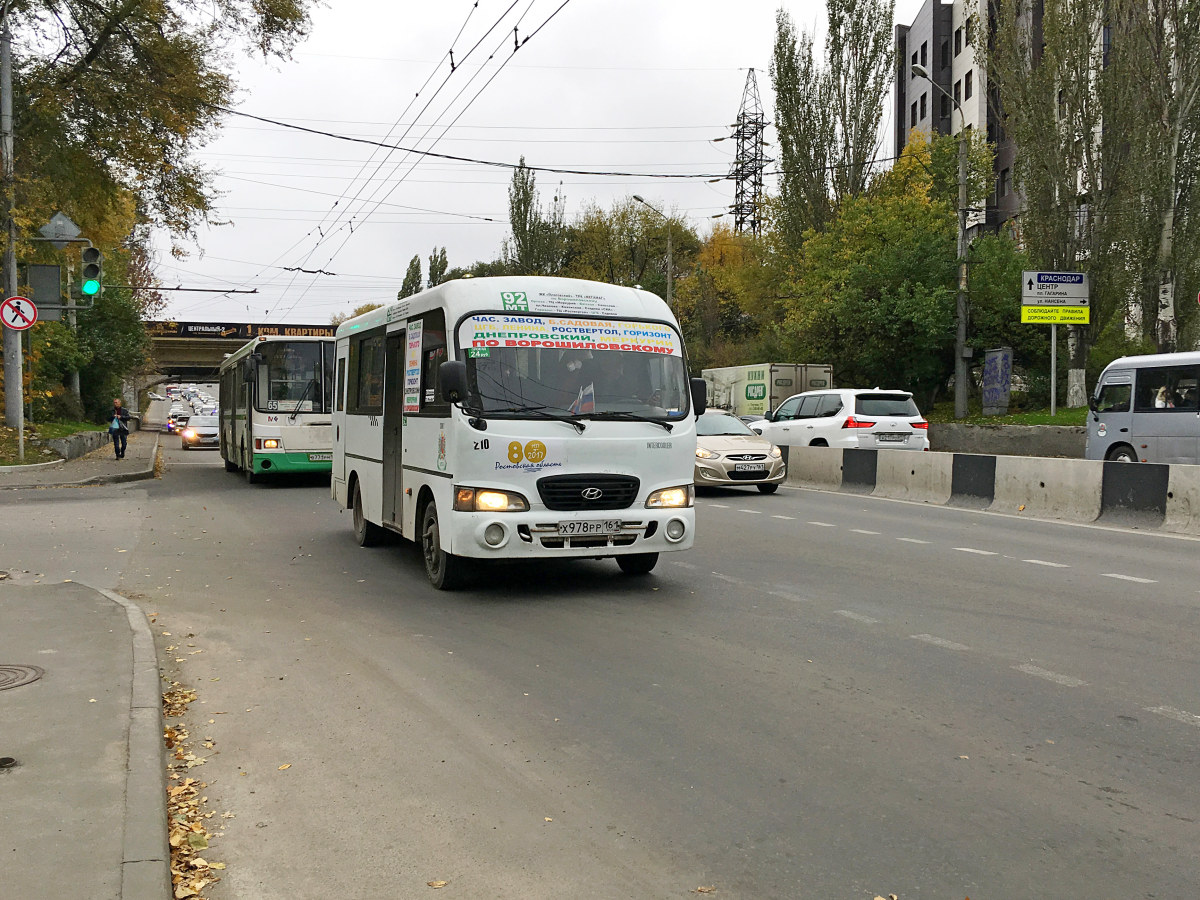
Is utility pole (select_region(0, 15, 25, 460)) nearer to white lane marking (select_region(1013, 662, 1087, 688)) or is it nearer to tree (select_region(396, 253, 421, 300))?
white lane marking (select_region(1013, 662, 1087, 688))

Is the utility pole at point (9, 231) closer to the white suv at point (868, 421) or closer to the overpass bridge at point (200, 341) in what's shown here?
the white suv at point (868, 421)

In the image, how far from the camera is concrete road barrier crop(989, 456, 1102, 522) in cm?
1552

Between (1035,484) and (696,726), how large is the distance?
41.0 ft

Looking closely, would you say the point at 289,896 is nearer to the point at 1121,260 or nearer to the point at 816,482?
the point at 816,482

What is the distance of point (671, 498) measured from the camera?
931 cm

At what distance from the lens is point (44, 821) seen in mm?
3953

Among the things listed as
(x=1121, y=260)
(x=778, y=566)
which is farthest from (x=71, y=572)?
(x=1121, y=260)

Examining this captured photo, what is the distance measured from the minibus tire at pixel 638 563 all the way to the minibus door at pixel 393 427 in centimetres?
212

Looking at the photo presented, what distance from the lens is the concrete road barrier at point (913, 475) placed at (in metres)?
18.5

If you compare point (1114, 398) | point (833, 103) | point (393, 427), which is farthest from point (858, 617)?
point (833, 103)

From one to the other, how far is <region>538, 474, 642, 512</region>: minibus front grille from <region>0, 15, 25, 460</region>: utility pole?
1870cm

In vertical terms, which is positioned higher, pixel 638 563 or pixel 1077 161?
pixel 1077 161

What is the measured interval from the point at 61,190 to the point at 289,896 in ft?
88.8

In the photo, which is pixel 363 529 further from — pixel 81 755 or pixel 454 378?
pixel 81 755
